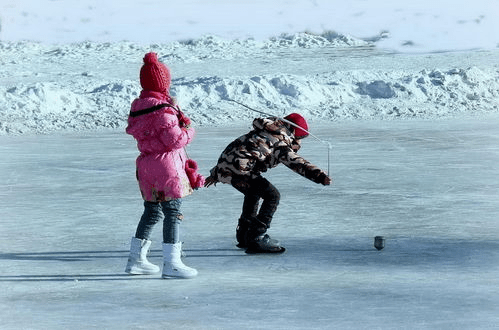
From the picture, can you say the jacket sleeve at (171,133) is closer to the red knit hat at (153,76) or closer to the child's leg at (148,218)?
the red knit hat at (153,76)

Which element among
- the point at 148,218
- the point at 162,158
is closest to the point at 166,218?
the point at 148,218

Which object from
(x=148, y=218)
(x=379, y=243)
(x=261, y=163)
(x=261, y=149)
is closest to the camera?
(x=148, y=218)

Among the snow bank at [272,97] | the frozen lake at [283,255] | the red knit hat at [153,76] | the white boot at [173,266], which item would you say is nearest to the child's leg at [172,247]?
the white boot at [173,266]

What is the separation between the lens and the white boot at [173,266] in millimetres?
6715

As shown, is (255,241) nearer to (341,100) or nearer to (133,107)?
(133,107)

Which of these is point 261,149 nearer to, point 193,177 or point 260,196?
point 260,196

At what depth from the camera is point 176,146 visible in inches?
256

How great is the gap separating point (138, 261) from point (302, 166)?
129 cm

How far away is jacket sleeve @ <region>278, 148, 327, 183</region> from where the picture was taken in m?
7.09

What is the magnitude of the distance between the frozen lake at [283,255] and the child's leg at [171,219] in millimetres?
297

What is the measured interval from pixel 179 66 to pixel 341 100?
21.8m

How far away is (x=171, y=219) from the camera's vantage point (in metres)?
6.70

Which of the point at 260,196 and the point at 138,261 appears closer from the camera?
the point at 138,261

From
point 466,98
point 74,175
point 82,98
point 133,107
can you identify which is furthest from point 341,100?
point 133,107
